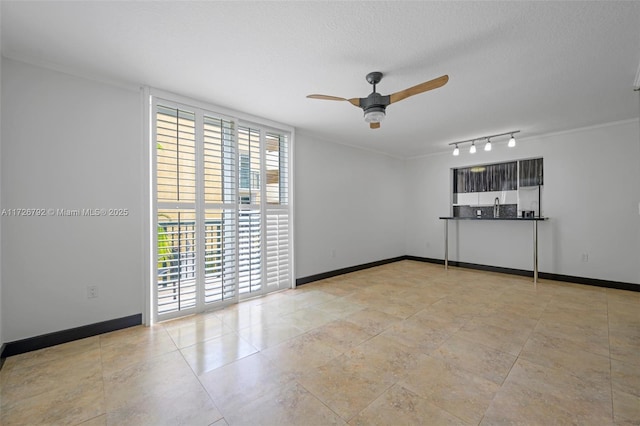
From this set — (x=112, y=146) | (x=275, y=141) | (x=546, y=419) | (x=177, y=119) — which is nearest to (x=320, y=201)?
(x=275, y=141)

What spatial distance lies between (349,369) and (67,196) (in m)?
2.82

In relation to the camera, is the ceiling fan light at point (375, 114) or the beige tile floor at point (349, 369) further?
the ceiling fan light at point (375, 114)

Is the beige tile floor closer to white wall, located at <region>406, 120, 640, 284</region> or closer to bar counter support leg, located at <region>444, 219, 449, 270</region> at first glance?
white wall, located at <region>406, 120, 640, 284</region>

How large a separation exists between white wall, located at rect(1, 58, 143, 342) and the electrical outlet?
0.03 metres

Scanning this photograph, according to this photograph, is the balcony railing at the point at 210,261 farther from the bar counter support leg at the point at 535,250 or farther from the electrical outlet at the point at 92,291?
the bar counter support leg at the point at 535,250

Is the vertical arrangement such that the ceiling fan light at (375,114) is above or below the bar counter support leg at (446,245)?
above

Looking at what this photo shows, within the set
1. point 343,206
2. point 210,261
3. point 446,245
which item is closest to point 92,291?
point 210,261

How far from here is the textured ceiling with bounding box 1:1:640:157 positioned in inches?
67.9

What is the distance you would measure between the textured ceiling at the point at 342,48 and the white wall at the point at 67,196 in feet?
0.92

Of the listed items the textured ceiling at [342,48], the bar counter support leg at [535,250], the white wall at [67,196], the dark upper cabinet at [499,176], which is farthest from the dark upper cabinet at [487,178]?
the white wall at [67,196]

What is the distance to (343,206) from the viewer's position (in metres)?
5.00

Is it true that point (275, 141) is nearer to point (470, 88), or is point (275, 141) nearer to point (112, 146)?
point (112, 146)

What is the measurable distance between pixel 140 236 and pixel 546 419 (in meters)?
3.47

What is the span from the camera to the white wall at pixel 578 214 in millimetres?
3897
